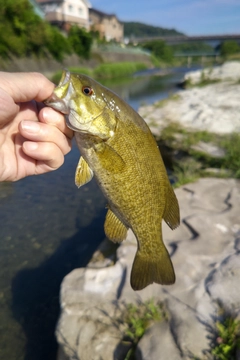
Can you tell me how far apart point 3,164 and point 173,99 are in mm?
11699

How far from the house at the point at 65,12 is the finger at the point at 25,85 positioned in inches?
2152

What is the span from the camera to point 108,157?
1900 millimetres

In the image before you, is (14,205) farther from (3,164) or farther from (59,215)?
(3,164)

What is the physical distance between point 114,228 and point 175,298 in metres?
1.74

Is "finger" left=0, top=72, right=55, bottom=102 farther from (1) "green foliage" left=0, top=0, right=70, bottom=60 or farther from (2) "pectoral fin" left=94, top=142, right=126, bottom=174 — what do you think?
(1) "green foliage" left=0, top=0, right=70, bottom=60

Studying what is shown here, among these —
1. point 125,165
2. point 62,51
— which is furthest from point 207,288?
point 62,51

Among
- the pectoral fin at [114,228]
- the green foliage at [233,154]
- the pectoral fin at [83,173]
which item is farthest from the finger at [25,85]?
the green foliage at [233,154]

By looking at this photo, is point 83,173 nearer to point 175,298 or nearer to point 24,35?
point 175,298

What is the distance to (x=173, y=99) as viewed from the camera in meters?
13.3

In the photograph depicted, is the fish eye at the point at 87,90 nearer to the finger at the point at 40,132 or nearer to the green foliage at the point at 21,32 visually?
the finger at the point at 40,132

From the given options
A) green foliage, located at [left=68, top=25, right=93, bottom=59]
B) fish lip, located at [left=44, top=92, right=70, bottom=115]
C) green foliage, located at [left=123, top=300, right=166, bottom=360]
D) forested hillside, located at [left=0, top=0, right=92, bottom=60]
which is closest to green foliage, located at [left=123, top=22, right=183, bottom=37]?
green foliage, located at [left=68, top=25, right=93, bottom=59]

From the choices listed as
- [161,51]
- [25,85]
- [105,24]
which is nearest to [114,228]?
[25,85]

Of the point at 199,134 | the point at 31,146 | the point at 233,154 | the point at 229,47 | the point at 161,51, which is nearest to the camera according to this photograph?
the point at 31,146

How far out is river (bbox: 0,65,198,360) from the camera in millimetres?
4332
